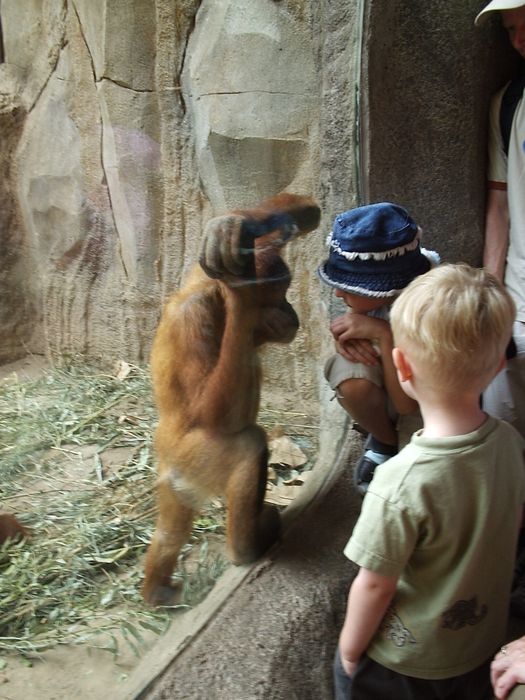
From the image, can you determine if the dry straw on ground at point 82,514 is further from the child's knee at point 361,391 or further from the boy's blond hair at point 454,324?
the boy's blond hair at point 454,324

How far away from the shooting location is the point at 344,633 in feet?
4.55

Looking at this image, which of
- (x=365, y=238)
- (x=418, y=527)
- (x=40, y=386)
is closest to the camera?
(x=418, y=527)

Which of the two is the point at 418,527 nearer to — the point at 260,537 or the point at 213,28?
the point at 260,537

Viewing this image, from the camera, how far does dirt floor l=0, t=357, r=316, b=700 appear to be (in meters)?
1.40

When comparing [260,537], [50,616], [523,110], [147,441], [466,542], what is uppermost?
[523,110]

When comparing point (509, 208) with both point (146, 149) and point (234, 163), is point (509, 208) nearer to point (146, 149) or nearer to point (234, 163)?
point (234, 163)

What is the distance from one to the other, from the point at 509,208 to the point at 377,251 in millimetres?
1034

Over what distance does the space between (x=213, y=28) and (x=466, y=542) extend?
91.4 inches

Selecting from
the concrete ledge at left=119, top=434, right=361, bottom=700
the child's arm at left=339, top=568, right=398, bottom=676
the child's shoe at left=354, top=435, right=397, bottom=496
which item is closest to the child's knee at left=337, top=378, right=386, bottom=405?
the child's shoe at left=354, top=435, right=397, bottom=496

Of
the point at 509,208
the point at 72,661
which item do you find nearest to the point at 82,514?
the point at 72,661

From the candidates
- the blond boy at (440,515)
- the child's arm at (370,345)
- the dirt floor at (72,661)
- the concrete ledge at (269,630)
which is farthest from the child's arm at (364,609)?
the child's arm at (370,345)

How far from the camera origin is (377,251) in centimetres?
177

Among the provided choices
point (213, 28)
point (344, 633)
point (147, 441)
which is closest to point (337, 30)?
point (213, 28)

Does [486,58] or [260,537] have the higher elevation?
[486,58]
